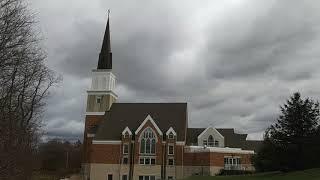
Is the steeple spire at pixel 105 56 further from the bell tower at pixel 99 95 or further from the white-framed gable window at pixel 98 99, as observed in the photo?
the white-framed gable window at pixel 98 99

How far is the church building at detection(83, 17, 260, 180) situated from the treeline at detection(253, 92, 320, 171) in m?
37.3

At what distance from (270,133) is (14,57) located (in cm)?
2824

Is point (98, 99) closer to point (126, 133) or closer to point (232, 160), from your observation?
point (126, 133)

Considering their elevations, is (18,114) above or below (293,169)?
above

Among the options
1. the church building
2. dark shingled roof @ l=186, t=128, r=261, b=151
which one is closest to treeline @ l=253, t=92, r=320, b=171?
the church building

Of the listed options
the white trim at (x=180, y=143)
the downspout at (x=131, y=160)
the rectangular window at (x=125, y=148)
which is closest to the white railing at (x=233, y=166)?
the white trim at (x=180, y=143)

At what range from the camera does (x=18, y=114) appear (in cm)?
3177

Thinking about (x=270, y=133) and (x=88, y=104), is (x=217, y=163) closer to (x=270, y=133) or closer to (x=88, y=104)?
(x=88, y=104)

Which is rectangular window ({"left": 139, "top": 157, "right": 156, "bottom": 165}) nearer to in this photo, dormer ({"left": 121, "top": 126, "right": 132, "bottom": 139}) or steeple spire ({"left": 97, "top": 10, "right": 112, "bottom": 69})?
dormer ({"left": 121, "top": 126, "right": 132, "bottom": 139})

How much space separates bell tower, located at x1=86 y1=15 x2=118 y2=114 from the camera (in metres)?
93.4

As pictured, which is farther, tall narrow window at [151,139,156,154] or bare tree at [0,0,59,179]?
tall narrow window at [151,139,156,154]

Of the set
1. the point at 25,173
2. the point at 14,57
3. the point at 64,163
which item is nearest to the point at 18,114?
the point at 25,173

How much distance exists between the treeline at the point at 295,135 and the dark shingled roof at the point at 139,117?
40844mm

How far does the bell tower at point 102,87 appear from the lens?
93438mm
